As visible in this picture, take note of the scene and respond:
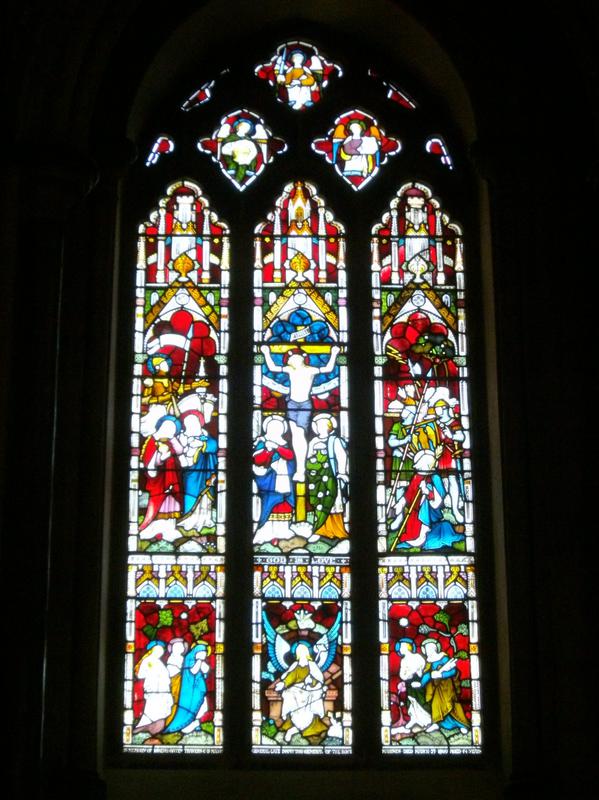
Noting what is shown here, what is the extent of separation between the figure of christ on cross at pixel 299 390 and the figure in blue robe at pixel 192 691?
1.05m

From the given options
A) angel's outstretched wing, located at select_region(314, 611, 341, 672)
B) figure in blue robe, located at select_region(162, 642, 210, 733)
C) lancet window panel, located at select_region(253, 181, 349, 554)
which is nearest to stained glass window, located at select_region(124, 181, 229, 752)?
figure in blue robe, located at select_region(162, 642, 210, 733)

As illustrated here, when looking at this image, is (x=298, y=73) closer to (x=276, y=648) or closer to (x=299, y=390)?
(x=299, y=390)

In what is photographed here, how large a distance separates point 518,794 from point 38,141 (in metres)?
3.90

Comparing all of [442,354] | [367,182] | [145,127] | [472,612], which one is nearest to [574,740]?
[472,612]

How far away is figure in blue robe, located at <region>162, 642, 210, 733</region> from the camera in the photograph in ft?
25.2

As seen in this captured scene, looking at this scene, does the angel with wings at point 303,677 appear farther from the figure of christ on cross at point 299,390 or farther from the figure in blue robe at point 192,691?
the figure of christ on cross at point 299,390

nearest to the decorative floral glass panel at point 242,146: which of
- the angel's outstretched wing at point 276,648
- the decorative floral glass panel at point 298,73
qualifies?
the decorative floral glass panel at point 298,73

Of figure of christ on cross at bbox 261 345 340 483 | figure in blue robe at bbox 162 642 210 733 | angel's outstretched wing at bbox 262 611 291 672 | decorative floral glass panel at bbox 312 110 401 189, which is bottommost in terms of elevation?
figure in blue robe at bbox 162 642 210 733

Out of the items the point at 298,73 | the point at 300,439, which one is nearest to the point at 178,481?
the point at 300,439

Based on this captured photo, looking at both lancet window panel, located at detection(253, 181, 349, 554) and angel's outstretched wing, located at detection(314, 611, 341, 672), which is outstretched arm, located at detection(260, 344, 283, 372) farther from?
angel's outstretched wing, located at detection(314, 611, 341, 672)

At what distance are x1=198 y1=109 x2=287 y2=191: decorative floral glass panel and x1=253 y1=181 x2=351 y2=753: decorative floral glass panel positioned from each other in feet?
0.82

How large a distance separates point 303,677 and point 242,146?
3.09 m

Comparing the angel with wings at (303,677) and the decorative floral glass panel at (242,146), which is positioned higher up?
the decorative floral glass panel at (242,146)

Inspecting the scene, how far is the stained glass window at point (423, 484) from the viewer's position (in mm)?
7734
